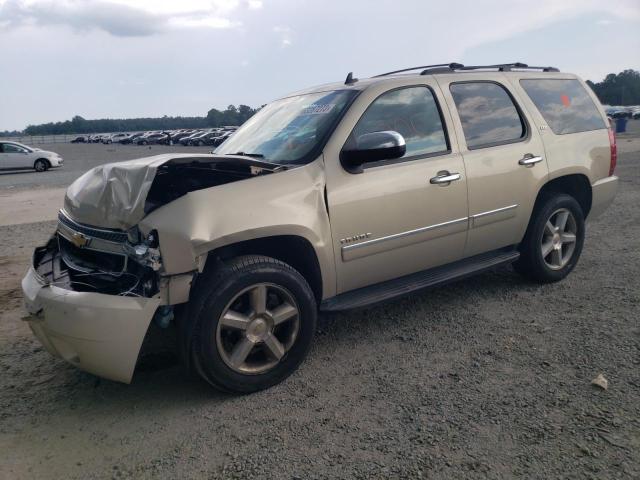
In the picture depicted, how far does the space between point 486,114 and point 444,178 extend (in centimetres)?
83

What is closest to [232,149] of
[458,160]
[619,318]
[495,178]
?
[458,160]

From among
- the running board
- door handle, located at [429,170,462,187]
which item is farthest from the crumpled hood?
door handle, located at [429,170,462,187]

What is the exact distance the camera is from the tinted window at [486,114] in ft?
12.9

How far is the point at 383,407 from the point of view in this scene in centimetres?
283

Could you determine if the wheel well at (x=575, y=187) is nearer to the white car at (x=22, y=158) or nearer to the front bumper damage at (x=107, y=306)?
the front bumper damage at (x=107, y=306)

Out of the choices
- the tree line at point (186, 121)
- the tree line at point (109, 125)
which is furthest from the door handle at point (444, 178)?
the tree line at point (109, 125)

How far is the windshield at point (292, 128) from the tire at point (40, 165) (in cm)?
2186

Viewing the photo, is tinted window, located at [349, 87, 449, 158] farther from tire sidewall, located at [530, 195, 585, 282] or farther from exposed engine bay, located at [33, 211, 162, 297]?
exposed engine bay, located at [33, 211, 162, 297]

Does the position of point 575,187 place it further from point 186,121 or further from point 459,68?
point 186,121

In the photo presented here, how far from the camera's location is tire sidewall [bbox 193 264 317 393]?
2.82m

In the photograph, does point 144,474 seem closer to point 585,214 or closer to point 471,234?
point 471,234

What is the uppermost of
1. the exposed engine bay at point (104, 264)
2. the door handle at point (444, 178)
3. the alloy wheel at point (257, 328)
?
the door handle at point (444, 178)

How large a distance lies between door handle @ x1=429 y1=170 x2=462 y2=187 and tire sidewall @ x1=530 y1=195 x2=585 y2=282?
113cm

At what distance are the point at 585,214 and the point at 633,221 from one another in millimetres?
2578
